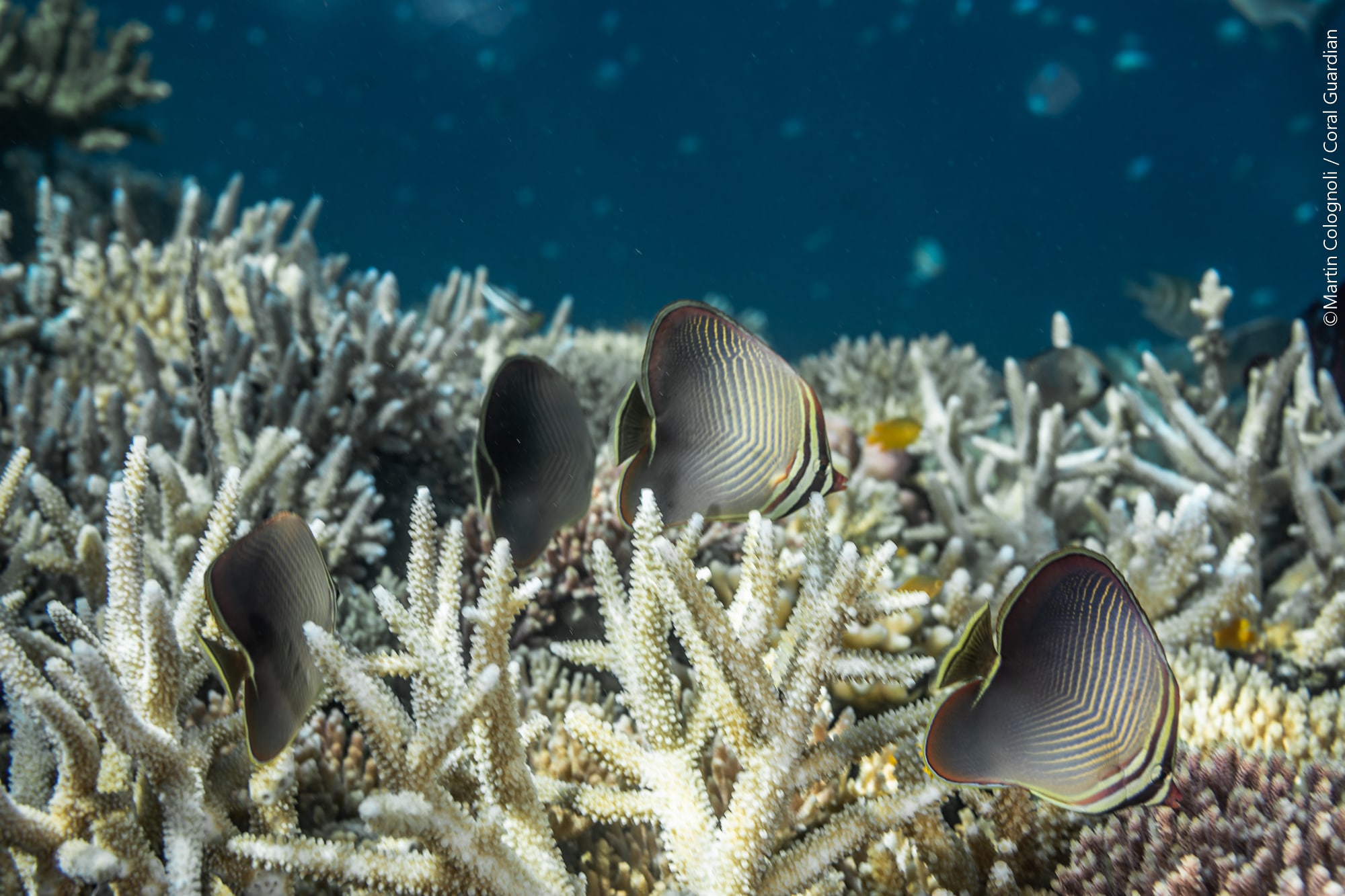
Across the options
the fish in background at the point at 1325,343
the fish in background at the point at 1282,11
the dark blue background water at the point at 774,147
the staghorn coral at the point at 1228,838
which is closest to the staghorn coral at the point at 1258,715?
the staghorn coral at the point at 1228,838

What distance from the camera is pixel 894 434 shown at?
14.3 ft

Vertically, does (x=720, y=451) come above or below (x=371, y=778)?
above

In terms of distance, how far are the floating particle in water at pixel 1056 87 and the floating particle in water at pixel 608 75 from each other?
40.2 metres

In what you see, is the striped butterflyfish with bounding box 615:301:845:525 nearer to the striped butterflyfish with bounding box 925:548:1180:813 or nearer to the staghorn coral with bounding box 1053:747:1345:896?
the striped butterflyfish with bounding box 925:548:1180:813

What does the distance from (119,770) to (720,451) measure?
1.41 metres

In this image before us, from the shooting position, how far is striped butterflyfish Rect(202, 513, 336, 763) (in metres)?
1.08

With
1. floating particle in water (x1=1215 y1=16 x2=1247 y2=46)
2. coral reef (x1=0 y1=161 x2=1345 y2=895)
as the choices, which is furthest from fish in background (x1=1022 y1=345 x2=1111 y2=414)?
floating particle in water (x1=1215 y1=16 x2=1247 y2=46)

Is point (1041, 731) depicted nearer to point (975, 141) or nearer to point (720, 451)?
point (720, 451)

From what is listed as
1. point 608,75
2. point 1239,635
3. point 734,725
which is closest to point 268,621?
point 734,725

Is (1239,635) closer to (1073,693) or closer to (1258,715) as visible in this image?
(1258,715)

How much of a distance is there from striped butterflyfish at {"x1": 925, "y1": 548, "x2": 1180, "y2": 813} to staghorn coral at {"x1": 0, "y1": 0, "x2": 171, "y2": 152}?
9.36m

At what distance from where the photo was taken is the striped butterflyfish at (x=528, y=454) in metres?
1.66

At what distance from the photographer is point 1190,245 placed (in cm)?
6356

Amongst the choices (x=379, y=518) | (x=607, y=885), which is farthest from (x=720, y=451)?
(x=379, y=518)
